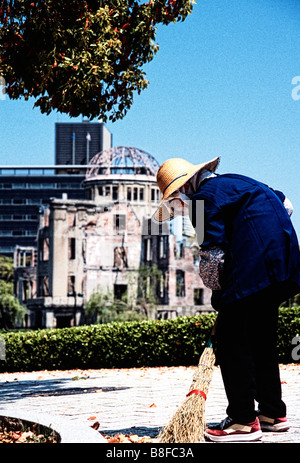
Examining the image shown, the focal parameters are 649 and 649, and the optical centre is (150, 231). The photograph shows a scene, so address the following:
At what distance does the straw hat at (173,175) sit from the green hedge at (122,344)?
772 cm

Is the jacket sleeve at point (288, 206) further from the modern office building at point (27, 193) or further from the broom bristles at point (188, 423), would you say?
the modern office building at point (27, 193)

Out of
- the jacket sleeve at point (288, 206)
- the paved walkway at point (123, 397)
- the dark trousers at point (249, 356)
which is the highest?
the jacket sleeve at point (288, 206)

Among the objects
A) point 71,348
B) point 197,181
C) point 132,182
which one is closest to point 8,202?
point 132,182

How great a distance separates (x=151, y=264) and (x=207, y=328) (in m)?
41.5

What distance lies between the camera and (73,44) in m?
5.71

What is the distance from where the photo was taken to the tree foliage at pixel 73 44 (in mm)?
5605

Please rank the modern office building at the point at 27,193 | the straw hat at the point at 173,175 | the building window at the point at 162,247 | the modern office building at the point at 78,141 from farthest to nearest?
Result: the modern office building at the point at 78,141 → the modern office building at the point at 27,193 → the building window at the point at 162,247 → the straw hat at the point at 173,175

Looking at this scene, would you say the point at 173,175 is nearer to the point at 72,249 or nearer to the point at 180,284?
the point at 180,284

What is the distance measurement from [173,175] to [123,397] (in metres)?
3.86

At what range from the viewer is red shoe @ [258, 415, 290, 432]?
14.1 ft

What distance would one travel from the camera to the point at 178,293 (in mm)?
55281

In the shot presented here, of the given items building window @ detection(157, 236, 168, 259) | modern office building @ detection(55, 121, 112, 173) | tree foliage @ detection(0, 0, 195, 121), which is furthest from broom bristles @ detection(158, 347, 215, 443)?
modern office building @ detection(55, 121, 112, 173)

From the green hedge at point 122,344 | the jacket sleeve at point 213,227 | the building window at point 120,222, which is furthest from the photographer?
the building window at point 120,222

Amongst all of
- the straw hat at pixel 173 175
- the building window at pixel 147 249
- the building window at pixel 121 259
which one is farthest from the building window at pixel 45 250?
the straw hat at pixel 173 175
